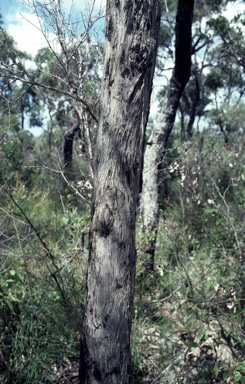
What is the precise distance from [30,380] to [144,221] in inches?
105

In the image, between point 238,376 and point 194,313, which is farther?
point 194,313

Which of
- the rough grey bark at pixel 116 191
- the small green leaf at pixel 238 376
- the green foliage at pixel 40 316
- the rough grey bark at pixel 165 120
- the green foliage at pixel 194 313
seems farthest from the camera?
the rough grey bark at pixel 165 120

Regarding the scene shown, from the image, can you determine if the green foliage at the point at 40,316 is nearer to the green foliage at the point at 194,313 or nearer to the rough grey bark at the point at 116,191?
the green foliage at the point at 194,313

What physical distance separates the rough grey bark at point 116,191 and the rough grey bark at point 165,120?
8.82 ft

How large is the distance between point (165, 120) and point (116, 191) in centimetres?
357

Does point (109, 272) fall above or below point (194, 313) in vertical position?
above

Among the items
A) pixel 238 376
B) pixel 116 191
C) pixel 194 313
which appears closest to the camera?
pixel 116 191

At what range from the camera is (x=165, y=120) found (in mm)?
6012

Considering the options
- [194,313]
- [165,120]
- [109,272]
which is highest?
[165,120]

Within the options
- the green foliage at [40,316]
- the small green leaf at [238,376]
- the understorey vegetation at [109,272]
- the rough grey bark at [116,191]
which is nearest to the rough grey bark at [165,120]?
the understorey vegetation at [109,272]

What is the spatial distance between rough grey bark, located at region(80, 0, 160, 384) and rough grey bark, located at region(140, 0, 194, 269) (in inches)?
106

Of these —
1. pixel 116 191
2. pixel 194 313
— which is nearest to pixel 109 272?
pixel 116 191

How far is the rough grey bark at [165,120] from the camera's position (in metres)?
5.51

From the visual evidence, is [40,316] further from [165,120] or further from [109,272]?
[165,120]
